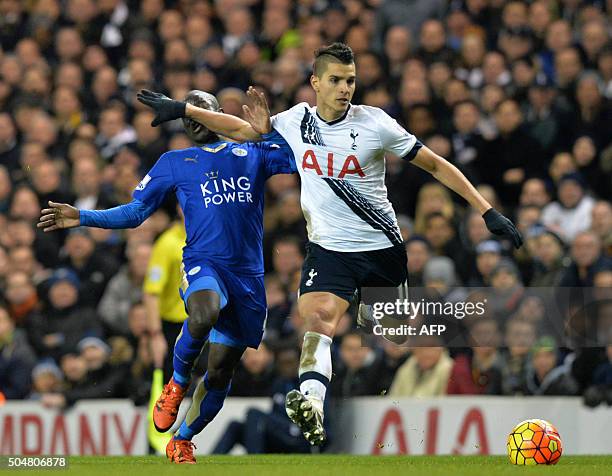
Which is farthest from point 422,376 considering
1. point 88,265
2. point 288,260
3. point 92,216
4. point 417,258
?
point 88,265

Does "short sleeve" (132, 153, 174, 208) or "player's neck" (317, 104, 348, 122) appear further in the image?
"short sleeve" (132, 153, 174, 208)

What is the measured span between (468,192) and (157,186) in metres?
2.21

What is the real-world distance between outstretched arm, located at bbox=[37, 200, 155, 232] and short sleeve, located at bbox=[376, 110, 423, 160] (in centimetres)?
174

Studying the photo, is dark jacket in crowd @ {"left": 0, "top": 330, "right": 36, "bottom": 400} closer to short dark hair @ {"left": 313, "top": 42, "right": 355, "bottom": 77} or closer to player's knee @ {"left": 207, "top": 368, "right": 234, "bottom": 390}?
player's knee @ {"left": 207, "top": 368, "right": 234, "bottom": 390}

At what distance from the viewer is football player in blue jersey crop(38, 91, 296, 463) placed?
9.43m

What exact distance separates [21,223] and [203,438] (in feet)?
13.1

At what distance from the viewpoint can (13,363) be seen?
1346 centimetres

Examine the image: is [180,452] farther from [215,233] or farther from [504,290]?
[504,290]

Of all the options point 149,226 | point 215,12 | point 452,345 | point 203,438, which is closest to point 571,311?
point 452,345

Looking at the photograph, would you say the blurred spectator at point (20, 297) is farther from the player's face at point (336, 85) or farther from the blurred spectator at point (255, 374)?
the player's face at point (336, 85)

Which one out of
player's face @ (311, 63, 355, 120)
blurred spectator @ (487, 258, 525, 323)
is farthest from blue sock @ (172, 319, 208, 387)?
blurred spectator @ (487, 258, 525, 323)

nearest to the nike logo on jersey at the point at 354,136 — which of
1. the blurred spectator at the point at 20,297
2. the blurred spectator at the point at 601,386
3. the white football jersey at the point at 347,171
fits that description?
the white football jersey at the point at 347,171

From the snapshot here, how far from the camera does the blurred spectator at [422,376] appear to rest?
1174 cm

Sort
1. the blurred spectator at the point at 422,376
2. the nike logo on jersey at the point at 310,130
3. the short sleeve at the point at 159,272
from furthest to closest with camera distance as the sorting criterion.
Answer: the blurred spectator at the point at 422,376, the short sleeve at the point at 159,272, the nike logo on jersey at the point at 310,130
